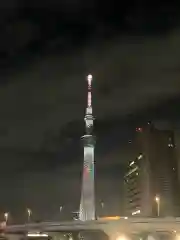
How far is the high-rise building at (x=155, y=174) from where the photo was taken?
147 m

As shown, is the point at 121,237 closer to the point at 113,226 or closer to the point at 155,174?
the point at 113,226

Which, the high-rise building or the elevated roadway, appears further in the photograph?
the high-rise building

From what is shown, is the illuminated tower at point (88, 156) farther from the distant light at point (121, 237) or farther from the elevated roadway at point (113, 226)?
the distant light at point (121, 237)

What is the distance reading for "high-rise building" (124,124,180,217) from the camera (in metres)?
147

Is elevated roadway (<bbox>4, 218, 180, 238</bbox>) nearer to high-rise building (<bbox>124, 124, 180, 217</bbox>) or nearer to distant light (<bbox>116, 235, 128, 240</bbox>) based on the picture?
distant light (<bbox>116, 235, 128, 240</bbox>)

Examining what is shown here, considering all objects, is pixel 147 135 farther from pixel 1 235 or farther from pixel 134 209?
pixel 1 235

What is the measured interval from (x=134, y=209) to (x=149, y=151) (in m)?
24.4

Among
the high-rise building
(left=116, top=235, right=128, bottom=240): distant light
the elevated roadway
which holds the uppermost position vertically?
the high-rise building

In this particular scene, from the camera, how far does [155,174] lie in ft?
500

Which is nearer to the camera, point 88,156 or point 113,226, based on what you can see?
point 113,226

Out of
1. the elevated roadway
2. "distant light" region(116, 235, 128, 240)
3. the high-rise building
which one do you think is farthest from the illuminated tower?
"distant light" region(116, 235, 128, 240)

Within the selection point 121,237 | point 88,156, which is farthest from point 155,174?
point 121,237

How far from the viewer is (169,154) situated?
157 m

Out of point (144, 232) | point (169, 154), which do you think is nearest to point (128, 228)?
point (144, 232)
